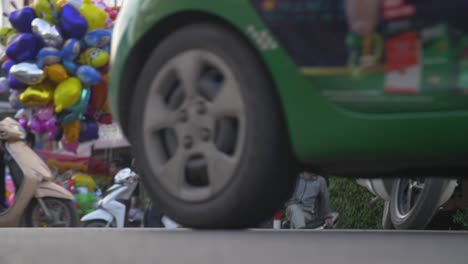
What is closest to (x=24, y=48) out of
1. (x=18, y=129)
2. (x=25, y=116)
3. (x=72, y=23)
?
(x=72, y=23)

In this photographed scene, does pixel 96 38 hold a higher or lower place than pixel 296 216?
higher

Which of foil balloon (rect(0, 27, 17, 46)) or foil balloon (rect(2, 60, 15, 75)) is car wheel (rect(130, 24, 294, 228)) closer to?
foil balloon (rect(2, 60, 15, 75))

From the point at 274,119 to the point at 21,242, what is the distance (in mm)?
806

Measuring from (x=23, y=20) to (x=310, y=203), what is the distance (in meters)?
6.81

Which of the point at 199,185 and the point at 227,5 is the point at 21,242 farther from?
the point at 227,5

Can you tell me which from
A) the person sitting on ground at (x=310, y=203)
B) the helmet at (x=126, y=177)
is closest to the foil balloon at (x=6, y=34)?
the helmet at (x=126, y=177)

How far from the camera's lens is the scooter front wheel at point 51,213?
10.6m

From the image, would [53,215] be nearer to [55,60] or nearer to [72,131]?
[55,60]

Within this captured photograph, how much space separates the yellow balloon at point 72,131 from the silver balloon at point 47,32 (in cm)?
150

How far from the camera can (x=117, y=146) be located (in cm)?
2073

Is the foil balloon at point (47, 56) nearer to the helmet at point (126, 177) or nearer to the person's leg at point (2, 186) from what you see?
the helmet at point (126, 177)

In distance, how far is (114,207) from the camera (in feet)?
44.4

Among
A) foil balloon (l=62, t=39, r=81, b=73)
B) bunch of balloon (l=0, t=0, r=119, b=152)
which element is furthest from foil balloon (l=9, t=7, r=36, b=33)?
foil balloon (l=62, t=39, r=81, b=73)

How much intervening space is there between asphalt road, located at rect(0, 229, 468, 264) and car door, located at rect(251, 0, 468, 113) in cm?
38
